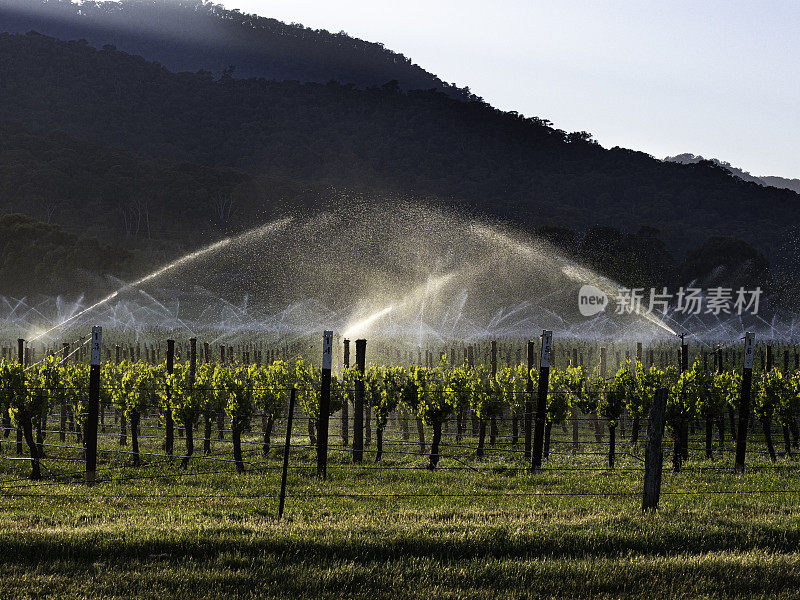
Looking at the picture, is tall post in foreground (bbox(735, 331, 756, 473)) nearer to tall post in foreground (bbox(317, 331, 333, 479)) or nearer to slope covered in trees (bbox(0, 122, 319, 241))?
tall post in foreground (bbox(317, 331, 333, 479))

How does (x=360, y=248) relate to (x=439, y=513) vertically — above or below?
above

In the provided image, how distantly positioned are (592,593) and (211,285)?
8781cm

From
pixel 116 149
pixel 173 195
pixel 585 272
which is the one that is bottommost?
pixel 585 272

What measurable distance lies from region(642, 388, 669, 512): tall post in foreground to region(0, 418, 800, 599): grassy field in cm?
21

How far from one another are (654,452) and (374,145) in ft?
481

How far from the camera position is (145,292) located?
84.1m

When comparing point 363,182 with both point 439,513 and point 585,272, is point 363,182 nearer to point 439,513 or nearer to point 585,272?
point 585,272

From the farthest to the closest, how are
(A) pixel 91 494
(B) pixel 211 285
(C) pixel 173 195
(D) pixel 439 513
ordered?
(C) pixel 173 195 → (B) pixel 211 285 → (A) pixel 91 494 → (D) pixel 439 513

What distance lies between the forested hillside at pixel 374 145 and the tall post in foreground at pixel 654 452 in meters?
100.0

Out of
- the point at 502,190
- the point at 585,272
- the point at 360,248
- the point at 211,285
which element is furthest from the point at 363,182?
the point at 585,272

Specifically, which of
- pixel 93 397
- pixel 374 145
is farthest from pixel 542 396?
pixel 374 145

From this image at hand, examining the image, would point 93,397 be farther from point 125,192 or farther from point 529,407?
point 125,192

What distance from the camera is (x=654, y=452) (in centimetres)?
1010

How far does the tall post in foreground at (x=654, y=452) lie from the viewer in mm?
10078
